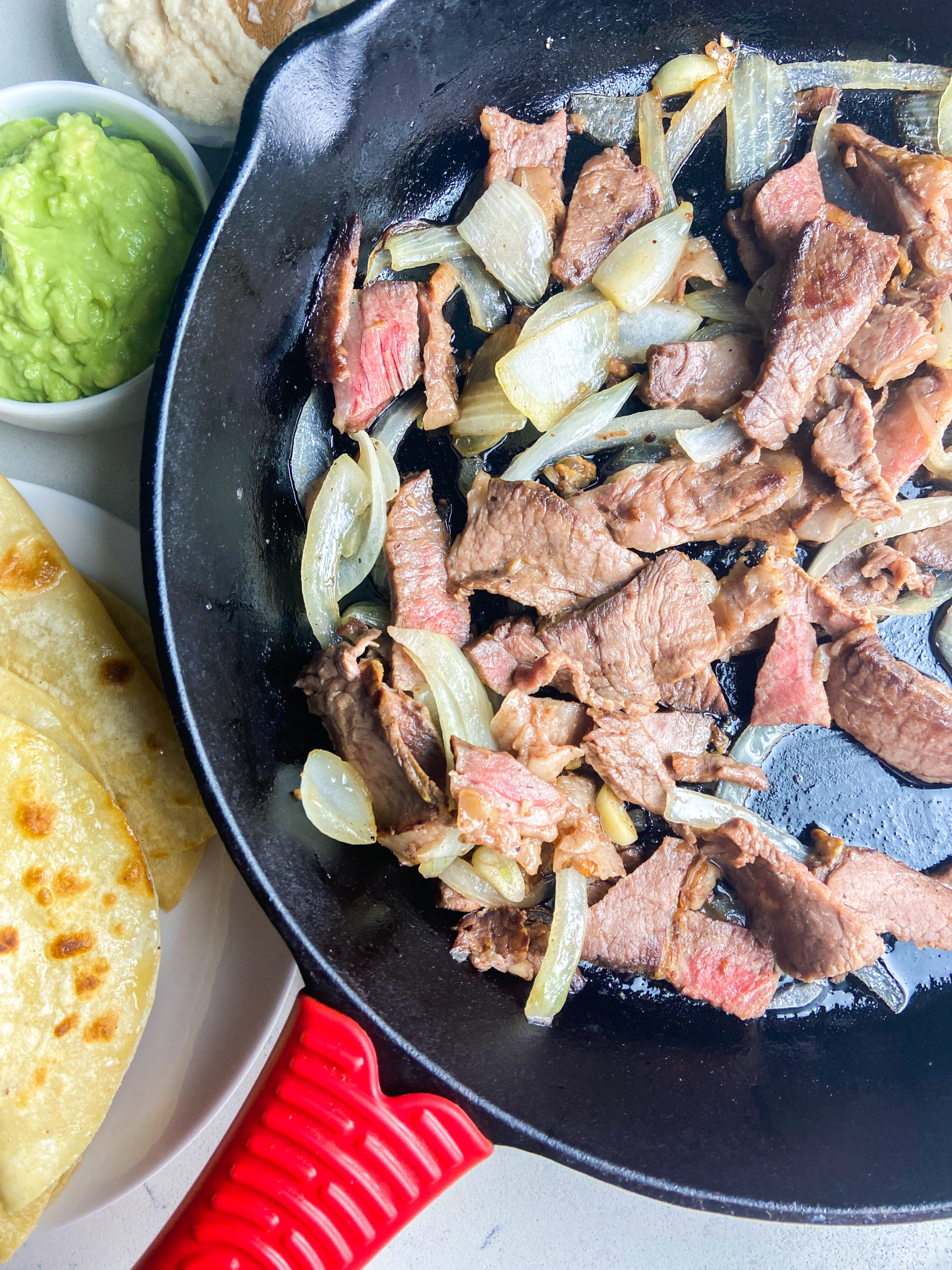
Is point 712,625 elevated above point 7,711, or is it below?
below

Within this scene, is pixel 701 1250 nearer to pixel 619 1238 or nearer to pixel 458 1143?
pixel 619 1238

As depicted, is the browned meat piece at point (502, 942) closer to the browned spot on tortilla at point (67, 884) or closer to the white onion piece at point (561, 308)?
the browned spot on tortilla at point (67, 884)

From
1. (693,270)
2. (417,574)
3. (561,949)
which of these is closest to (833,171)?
(693,270)

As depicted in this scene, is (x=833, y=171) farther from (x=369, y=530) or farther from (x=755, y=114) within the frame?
(x=369, y=530)

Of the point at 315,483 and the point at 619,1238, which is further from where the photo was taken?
the point at 619,1238

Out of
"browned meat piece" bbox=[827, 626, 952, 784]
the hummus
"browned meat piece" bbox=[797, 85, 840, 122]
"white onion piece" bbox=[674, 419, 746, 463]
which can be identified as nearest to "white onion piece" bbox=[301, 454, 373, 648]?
"white onion piece" bbox=[674, 419, 746, 463]

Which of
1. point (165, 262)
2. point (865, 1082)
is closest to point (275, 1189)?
point (865, 1082)

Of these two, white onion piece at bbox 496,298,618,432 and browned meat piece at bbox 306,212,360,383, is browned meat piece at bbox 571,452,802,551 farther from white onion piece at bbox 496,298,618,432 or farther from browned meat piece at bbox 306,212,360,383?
browned meat piece at bbox 306,212,360,383
